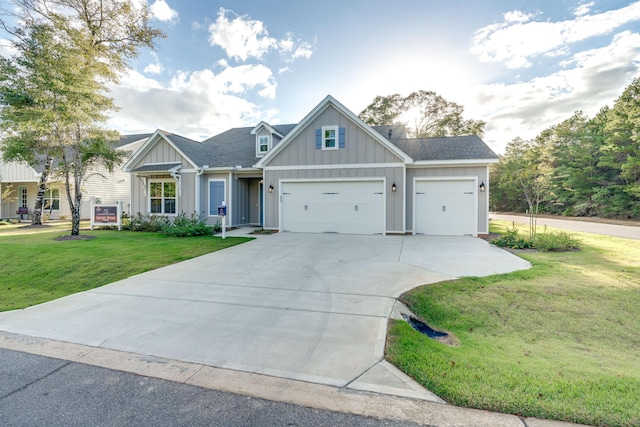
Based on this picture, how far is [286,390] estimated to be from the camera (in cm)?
251

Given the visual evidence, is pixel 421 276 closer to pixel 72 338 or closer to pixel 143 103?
pixel 72 338

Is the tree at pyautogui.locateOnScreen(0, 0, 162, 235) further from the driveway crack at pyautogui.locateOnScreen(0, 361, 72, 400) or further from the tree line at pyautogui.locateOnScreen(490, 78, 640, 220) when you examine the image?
the tree line at pyautogui.locateOnScreen(490, 78, 640, 220)

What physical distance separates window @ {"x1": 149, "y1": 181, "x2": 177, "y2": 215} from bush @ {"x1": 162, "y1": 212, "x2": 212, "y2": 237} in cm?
163

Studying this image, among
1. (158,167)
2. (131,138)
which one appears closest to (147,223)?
(158,167)

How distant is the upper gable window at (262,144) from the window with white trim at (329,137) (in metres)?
4.24

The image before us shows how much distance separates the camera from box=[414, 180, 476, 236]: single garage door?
12.1 m

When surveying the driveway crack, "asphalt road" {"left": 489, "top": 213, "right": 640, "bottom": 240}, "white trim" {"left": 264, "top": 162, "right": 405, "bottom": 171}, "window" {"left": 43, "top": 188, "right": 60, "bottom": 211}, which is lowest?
the driveway crack

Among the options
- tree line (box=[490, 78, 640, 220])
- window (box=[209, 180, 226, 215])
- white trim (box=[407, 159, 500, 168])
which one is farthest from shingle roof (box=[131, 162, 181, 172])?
tree line (box=[490, 78, 640, 220])

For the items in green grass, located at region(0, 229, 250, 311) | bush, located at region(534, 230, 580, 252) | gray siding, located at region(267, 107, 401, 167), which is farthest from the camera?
gray siding, located at region(267, 107, 401, 167)

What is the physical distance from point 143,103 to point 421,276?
21.6 m

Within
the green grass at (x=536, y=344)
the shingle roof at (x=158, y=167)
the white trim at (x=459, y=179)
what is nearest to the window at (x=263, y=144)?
the shingle roof at (x=158, y=167)

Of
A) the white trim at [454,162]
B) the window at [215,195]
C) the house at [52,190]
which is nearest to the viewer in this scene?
the white trim at [454,162]

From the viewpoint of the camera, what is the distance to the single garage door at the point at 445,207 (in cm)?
1214

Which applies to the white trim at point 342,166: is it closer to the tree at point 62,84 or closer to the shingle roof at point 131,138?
the tree at point 62,84
